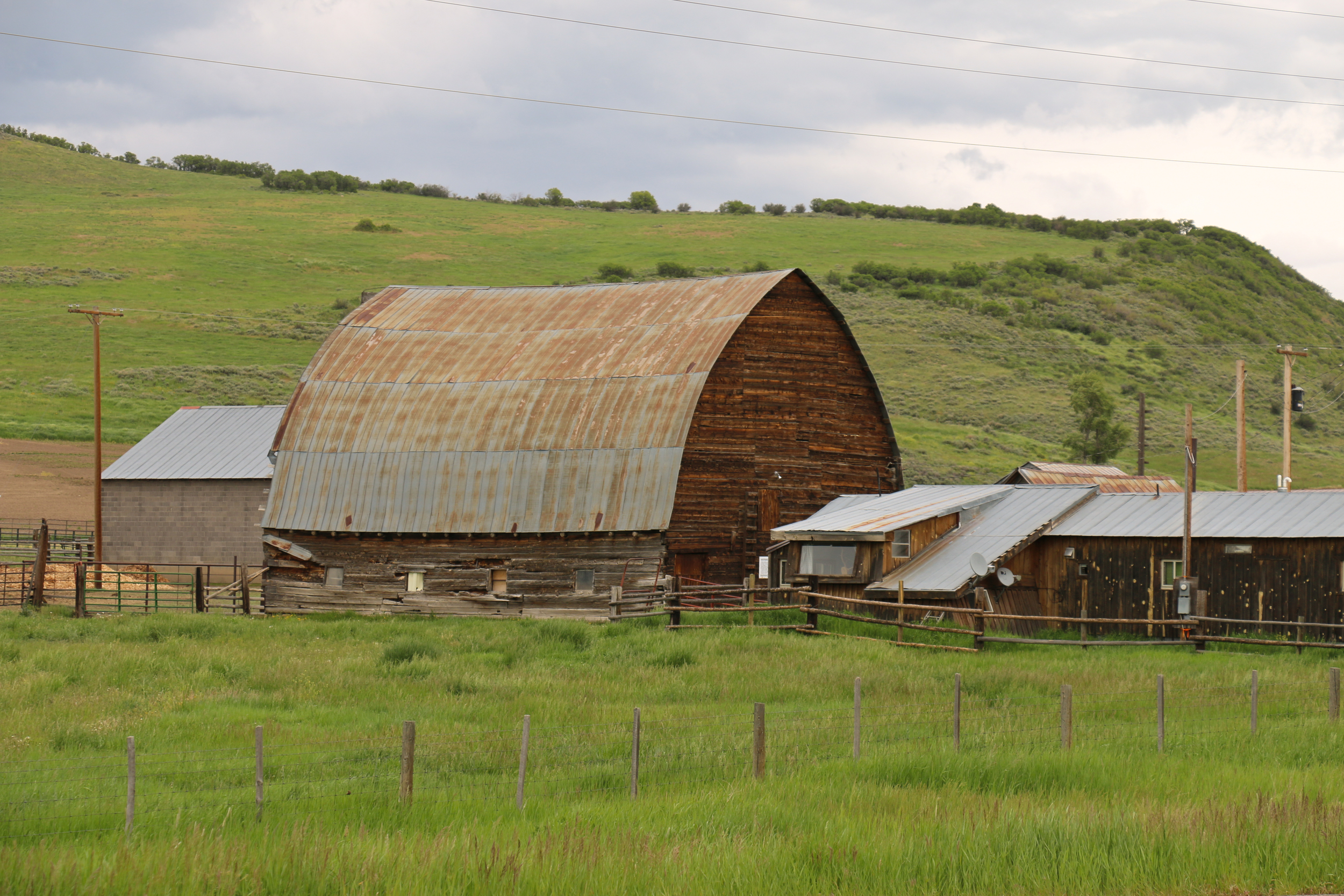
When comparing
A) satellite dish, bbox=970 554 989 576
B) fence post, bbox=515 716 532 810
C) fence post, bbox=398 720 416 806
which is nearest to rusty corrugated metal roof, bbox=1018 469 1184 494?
satellite dish, bbox=970 554 989 576

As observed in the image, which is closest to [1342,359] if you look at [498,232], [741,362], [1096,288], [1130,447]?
[1096,288]

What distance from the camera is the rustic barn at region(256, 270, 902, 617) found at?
36500mm

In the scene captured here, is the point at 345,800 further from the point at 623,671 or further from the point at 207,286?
the point at 207,286

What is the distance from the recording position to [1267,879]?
34.5 feet

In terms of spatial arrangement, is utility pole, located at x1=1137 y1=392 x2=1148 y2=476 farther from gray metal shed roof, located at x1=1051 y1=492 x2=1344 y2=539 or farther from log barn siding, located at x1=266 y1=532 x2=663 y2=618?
log barn siding, located at x1=266 y1=532 x2=663 y2=618

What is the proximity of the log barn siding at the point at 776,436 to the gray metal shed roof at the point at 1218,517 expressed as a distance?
7.92 m

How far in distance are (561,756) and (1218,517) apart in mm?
21065

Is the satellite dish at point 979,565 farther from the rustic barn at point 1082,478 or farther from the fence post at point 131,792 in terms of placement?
the fence post at point 131,792

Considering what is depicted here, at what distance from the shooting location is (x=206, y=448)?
53.8 m

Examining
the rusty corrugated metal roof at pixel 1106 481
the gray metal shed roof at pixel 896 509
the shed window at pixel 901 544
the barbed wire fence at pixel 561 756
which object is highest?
the rusty corrugated metal roof at pixel 1106 481

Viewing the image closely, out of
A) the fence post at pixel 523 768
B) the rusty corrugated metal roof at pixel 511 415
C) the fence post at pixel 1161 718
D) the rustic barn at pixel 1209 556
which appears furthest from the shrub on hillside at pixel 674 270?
the fence post at pixel 523 768

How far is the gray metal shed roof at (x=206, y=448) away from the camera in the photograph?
169ft

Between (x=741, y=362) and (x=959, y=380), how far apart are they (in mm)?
61992

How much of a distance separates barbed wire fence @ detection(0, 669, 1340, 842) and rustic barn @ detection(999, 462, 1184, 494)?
27811mm
